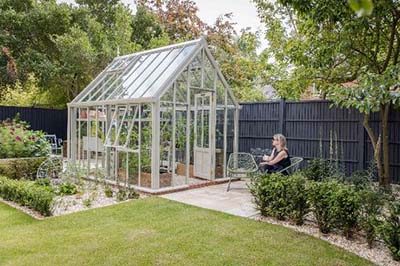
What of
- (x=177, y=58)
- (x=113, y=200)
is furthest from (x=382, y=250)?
(x=177, y=58)

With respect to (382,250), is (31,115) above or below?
above

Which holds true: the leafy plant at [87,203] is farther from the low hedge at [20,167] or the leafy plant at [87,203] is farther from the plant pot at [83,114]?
the plant pot at [83,114]

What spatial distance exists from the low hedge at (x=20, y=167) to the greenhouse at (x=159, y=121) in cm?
101

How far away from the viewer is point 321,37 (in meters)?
7.22

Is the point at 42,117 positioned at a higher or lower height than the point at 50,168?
higher

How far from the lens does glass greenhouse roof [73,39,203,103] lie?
7277 millimetres

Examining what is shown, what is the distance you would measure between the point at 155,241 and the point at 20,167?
5.09 metres

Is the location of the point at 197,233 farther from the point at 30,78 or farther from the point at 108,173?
the point at 30,78

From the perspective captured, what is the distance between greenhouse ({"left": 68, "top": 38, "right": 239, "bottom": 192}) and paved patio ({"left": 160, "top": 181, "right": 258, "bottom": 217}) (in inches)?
18.4

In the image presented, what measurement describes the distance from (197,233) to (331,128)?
5413mm

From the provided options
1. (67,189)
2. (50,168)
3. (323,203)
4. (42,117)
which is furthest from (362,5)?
(42,117)

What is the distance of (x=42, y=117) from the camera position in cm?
1435

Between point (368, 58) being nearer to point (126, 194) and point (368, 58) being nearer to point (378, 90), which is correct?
point (378, 90)

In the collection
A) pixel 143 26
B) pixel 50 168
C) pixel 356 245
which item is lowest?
pixel 356 245
